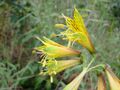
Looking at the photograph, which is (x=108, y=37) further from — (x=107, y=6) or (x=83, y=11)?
(x=107, y=6)

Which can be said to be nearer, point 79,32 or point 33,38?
point 79,32

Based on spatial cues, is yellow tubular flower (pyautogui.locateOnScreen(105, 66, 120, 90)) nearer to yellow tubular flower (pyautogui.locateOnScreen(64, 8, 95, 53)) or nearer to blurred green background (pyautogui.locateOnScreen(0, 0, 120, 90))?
yellow tubular flower (pyautogui.locateOnScreen(64, 8, 95, 53))

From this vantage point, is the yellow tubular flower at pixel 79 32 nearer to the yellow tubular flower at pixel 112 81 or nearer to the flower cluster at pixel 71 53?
the flower cluster at pixel 71 53

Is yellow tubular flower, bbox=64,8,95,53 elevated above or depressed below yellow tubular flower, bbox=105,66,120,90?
above

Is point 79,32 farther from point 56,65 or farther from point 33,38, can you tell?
point 33,38

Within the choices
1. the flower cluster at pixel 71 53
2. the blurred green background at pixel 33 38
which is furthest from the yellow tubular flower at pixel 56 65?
the blurred green background at pixel 33 38

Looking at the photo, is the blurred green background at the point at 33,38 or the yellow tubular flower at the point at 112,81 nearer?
the yellow tubular flower at the point at 112,81

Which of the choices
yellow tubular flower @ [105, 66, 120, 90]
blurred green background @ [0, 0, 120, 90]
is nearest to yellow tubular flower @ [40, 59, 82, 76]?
yellow tubular flower @ [105, 66, 120, 90]

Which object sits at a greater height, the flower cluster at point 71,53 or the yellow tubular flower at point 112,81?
the flower cluster at point 71,53

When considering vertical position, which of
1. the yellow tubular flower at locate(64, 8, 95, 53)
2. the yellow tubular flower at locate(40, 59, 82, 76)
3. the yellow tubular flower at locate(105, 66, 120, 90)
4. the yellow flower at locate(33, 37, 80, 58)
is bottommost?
the yellow tubular flower at locate(105, 66, 120, 90)

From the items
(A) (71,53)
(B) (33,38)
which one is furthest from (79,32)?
(B) (33,38)
